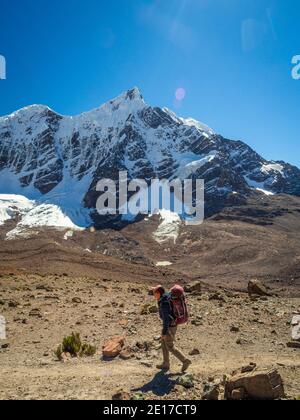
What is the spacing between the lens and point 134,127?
19050 cm

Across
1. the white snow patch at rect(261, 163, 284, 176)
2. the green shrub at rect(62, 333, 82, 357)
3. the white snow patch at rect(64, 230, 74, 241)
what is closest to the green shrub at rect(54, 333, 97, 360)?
the green shrub at rect(62, 333, 82, 357)

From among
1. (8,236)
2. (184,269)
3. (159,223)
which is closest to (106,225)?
(159,223)

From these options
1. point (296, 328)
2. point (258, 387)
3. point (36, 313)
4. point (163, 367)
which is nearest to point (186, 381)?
point (163, 367)

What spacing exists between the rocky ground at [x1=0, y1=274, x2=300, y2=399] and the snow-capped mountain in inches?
4529

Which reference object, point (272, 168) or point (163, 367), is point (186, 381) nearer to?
point (163, 367)

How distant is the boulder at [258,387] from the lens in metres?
7.45

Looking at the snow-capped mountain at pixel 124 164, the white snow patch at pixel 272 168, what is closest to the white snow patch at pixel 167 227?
the snow-capped mountain at pixel 124 164

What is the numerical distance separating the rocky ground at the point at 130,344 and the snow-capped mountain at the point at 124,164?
377 ft

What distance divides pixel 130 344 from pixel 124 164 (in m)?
156

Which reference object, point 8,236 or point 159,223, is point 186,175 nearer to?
point 159,223

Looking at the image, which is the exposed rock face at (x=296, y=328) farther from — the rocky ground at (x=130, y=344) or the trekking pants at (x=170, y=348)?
the trekking pants at (x=170, y=348)

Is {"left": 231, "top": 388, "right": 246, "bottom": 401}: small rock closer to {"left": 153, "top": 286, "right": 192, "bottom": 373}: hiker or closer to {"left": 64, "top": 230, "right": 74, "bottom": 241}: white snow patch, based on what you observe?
{"left": 153, "top": 286, "right": 192, "bottom": 373}: hiker

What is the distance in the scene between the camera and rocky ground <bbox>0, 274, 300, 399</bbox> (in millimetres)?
8531
